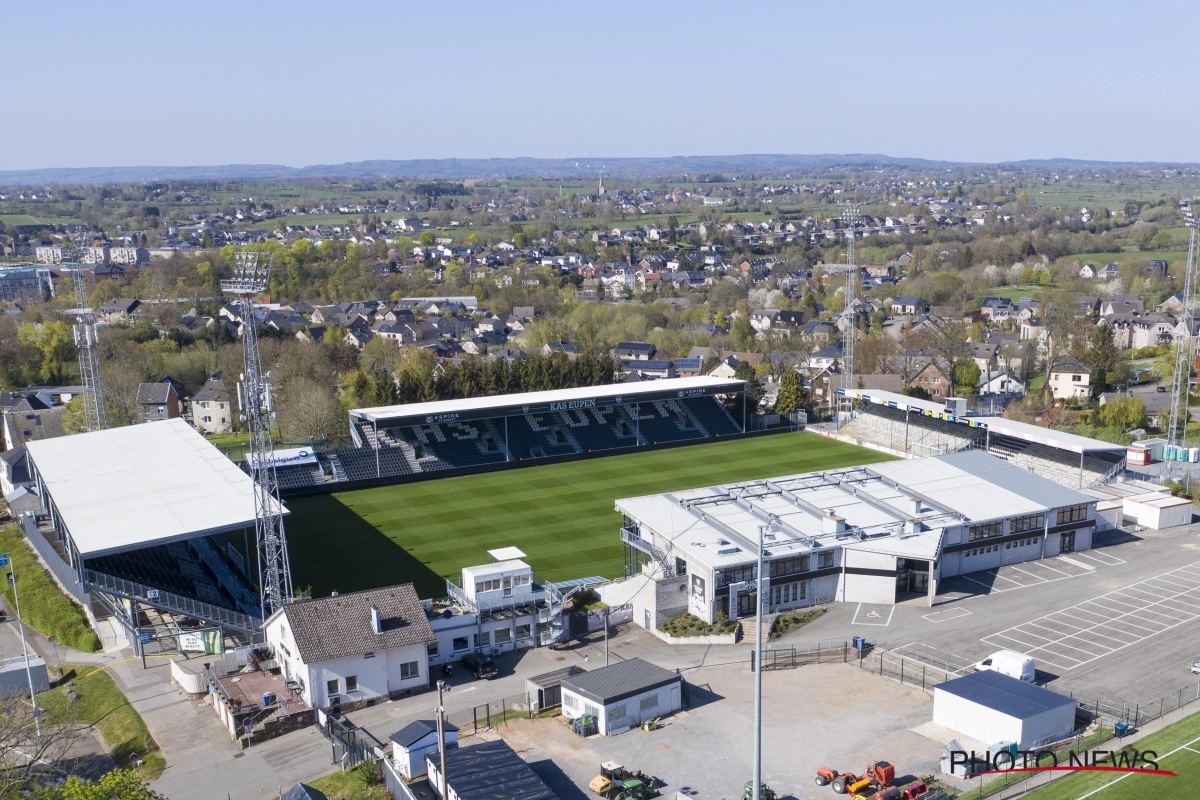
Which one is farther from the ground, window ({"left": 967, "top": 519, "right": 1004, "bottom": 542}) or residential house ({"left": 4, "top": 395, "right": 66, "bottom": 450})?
window ({"left": 967, "top": 519, "right": 1004, "bottom": 542})

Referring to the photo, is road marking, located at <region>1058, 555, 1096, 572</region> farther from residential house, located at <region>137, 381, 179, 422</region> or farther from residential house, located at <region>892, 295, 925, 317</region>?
residential house, located at <region>892, 295, 925, 317</region>

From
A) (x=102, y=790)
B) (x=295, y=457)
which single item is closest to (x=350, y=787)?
(x=102, y=790)

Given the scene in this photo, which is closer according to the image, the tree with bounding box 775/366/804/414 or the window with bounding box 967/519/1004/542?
the window with bounding box 967/519/1004/542

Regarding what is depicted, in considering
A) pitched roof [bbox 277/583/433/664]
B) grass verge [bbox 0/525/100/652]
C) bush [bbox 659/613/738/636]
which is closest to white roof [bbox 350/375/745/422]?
grass verge [bbox 0/525/100/652]

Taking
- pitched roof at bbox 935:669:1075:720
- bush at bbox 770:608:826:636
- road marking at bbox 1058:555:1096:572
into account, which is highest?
pitched roof at bbox 935:669:1075:720

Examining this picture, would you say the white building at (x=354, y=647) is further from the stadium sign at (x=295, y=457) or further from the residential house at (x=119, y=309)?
the residential house at (x=119, y=309)

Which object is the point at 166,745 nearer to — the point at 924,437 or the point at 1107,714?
the point at 1107,714

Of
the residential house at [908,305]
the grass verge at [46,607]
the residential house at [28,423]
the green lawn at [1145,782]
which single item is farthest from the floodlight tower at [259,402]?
the residential house at [908,305]
